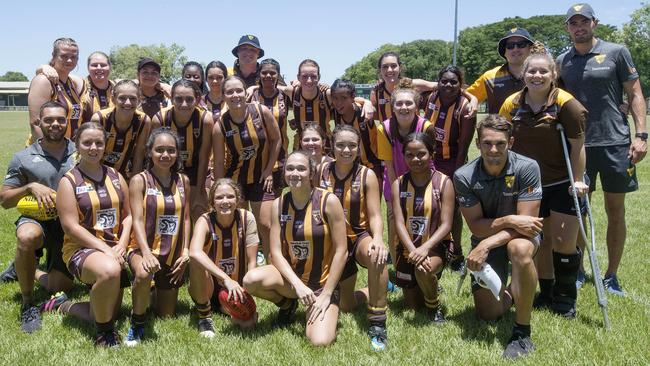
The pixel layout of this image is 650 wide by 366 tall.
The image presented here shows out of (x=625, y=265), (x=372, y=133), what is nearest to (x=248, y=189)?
(x=372, y=133)

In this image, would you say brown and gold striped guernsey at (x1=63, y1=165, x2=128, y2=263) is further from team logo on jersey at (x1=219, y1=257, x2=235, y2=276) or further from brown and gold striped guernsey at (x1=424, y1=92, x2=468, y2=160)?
brown and gold striped guernsey at (x1=424, y1=92, x2=468, y2=160)

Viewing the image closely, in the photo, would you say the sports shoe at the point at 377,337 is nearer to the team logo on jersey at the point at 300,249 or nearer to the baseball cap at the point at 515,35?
the team logo on jersey at the point at 300,249

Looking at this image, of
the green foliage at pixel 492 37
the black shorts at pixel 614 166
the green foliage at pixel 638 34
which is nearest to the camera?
the black shorts at pixel 614 166

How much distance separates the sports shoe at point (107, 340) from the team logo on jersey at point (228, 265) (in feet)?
3.64

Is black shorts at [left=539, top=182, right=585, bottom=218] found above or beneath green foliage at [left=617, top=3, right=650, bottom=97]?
beneath

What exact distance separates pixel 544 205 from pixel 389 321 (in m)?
1.88

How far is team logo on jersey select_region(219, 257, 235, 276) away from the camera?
5246mm

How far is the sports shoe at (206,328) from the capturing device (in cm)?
486

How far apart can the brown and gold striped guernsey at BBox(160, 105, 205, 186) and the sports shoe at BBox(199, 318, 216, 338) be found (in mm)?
1987

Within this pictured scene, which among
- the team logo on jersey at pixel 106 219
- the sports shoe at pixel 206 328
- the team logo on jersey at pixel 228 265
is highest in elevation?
the team logo on jersey at pixel 106 219

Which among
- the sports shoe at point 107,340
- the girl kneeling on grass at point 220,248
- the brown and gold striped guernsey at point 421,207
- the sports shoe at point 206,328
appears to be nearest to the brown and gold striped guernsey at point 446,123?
the brown and gold striped guernsey at point 421,207

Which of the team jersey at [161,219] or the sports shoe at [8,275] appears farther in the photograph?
the sports shoe at [8,275]

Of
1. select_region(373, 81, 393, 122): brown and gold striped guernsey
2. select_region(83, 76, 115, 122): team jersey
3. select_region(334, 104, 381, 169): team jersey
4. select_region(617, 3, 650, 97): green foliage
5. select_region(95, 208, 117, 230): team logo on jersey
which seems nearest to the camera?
select_region(95, 208, 117, 230): team logo on jersey

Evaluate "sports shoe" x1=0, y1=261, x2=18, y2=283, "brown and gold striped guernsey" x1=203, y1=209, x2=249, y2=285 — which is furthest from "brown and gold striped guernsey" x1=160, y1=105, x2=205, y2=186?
"sports shoe" x1=0, y1=261, x2=18, y2=283
